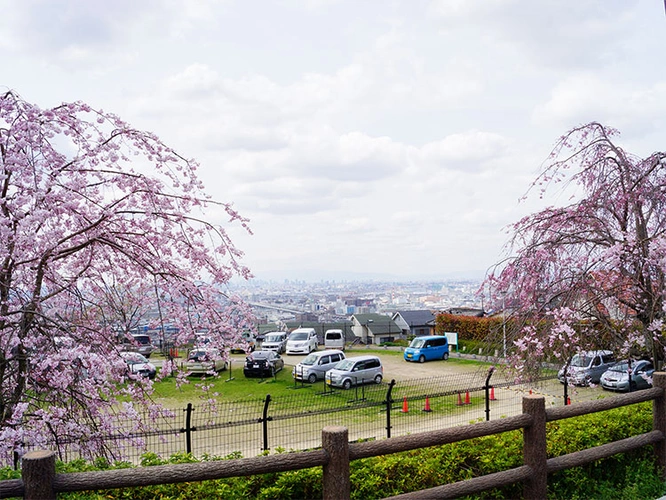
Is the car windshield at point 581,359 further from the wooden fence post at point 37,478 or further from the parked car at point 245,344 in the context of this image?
the wooden fence post at point 37,478

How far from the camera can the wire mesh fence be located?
10336mm

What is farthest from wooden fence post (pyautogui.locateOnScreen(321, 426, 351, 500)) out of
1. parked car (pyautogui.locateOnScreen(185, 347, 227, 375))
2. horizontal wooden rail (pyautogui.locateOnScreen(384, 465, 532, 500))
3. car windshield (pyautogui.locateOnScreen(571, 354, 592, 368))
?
car windshield (pyautogui.locateOnScreen(571, 354, 592, 368))

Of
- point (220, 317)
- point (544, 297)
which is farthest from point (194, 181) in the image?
point (544, 297)

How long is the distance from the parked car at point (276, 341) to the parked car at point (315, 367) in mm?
8681

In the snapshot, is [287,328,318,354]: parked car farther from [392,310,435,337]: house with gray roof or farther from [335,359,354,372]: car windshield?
[392,310,435,337]: house with gray roof

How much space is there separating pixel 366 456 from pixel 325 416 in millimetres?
11676

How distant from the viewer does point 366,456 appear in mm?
3559

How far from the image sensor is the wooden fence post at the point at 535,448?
432 cm

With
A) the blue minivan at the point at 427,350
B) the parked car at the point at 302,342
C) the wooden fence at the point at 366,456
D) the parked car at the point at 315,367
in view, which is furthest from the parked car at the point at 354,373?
the wooden fence at the point at 366,456

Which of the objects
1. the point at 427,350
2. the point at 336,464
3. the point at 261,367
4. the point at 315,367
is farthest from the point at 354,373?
the point at 336,464

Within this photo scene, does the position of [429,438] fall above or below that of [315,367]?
above

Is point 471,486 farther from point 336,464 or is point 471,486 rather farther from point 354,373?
point 354,373

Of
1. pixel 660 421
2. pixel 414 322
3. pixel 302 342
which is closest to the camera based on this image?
pixel 660 421

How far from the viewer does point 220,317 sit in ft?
20.5
